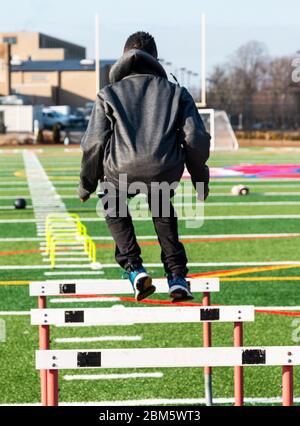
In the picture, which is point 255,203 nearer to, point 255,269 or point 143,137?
point 255,269

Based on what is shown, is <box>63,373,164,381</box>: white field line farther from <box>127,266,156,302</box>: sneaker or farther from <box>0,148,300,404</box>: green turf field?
<box>127,266,156,302</box>: sneaker

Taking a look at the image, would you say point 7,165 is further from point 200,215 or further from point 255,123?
point 255,123

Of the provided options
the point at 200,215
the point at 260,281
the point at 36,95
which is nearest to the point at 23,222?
the point at 200,215

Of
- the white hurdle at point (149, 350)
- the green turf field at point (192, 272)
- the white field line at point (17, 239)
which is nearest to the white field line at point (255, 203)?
the green turf field at point (192, 272)

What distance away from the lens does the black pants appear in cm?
592

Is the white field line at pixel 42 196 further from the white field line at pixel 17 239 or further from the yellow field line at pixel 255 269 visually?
the yellow field line at pixel 255 269

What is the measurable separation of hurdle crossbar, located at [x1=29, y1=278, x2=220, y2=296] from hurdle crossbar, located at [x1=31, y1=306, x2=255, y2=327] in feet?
1.72

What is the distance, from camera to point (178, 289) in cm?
589

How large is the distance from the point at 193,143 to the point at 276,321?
5.62m

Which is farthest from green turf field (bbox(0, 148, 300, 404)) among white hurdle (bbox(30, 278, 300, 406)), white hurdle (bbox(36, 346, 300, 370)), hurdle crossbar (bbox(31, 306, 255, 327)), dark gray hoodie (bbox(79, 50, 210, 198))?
white hurdle (bbox(36, 346, 300, 370))

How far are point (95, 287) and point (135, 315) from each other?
0.82 m

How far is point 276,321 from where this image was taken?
35.9ft

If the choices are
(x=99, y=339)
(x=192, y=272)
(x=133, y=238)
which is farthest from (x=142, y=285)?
(x=192, y=272)
